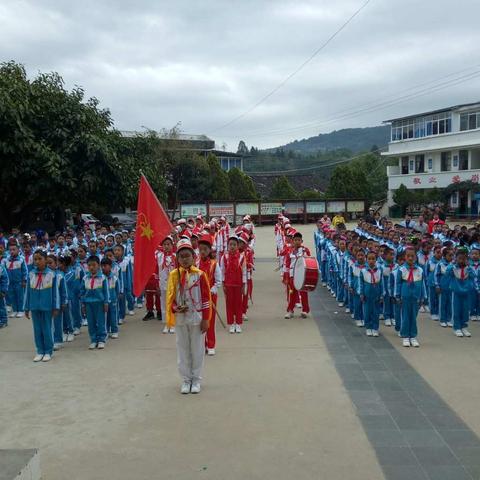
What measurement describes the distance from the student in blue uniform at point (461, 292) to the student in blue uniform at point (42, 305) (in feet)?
20.5

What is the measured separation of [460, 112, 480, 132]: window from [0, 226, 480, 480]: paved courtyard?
115ft

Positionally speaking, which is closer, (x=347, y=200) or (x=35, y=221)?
(x=35, y=221)

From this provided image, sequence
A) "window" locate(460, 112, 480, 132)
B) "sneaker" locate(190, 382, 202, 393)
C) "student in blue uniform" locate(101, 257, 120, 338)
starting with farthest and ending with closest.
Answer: "window" locate(460, 112, 480, 132), "student in blue uniform" locate(101, 257, 120, 338), "sneaker" locate(190, 382, 202, 393)

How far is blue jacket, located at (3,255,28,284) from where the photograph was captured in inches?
446

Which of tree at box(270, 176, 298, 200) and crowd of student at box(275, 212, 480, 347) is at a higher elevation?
tree at box(270, 176, 298, 200)

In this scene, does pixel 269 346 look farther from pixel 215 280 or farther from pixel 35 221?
pixel 35 221

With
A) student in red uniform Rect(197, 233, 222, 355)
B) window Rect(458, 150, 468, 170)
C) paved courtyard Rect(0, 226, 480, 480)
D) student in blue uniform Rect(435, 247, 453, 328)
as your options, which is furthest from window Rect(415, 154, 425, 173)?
student in red uniform Rect(197, 233, 222, 355)

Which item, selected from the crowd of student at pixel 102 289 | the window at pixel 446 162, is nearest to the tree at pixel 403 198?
the window at pixel 446 162

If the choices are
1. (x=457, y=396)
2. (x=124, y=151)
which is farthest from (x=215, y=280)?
(x=124, y=151)

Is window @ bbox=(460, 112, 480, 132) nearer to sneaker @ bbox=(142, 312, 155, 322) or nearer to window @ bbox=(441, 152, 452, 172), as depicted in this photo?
window @ bbox=(441, 152, 452, 172)

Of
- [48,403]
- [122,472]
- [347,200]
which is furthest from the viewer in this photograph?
[347,200]

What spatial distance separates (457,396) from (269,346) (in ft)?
9.93

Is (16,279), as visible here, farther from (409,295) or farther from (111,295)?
(409,295)

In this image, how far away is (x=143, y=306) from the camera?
39.9 ft
